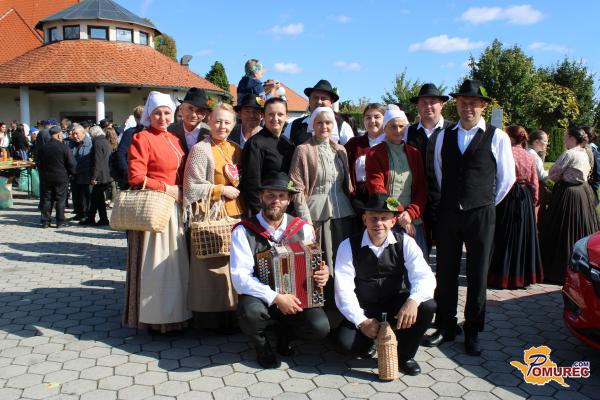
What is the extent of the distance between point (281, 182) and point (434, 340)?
190cm

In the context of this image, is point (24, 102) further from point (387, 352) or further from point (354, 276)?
point (387, 352)

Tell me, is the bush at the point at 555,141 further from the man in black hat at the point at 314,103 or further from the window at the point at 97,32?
the man in black hat at the point at 314,103

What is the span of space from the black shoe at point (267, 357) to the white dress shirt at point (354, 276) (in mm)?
649

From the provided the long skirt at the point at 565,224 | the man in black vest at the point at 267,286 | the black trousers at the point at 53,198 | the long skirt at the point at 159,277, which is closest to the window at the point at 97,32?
the black trousers at the point at 53,198

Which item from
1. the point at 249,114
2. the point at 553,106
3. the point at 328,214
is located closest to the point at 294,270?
the point at 328,214

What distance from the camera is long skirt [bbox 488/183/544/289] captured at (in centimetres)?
610

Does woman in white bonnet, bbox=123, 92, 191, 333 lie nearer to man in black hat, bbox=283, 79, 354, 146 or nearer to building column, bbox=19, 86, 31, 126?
man in black hat, bbox=283, 79, 354, 146

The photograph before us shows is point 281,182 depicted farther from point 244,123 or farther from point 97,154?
point 97,154

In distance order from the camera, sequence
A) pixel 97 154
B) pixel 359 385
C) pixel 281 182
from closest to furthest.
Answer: pixel 359 385
pixel 281 182
pixel 97 154

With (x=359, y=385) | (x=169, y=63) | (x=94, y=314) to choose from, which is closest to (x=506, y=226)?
(x=359, y=385)

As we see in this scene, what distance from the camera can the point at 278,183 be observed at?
3875 millimetres

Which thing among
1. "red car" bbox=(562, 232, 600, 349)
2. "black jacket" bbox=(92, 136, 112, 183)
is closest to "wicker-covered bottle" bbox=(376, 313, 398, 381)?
"red car" bbox=(562, 232, 600, 349)

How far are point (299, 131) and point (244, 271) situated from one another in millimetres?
1805

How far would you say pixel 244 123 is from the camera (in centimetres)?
486
